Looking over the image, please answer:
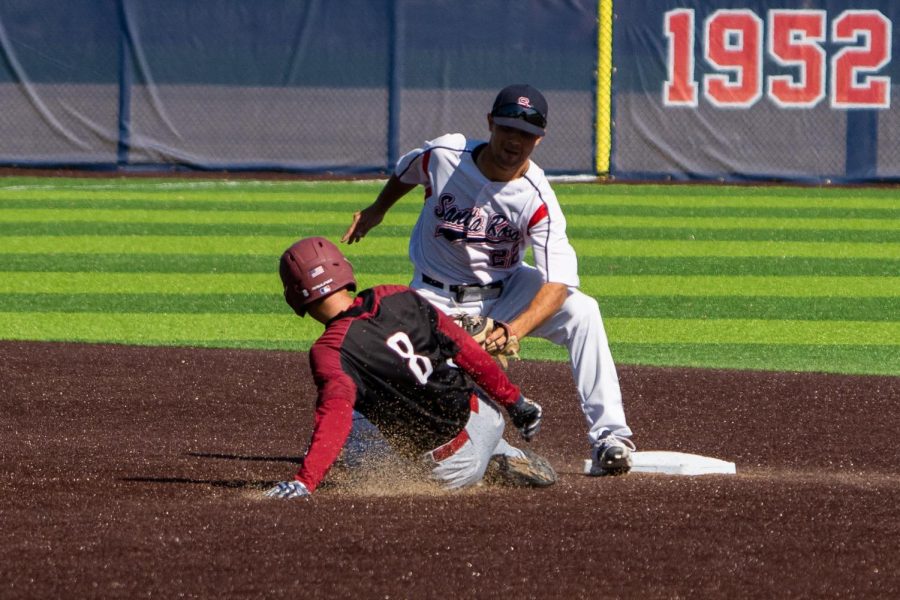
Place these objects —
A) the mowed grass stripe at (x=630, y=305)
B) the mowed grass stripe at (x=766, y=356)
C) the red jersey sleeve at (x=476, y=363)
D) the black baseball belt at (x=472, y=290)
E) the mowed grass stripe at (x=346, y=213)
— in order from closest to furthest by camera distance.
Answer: the red jersey sleeve at (x=476, y=363) → the black baseball belt at (x=472, y=290) → the mowed grass stripe at (x=766, y=356) → the mowed grass stripe at (x=630, y=305) → the mowed grass stripe at (x=346, y=213)

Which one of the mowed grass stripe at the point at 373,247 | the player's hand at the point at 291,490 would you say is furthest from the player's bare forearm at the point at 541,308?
the mowed grass stripe at the point at 373,247

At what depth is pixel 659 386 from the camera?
8.16 m

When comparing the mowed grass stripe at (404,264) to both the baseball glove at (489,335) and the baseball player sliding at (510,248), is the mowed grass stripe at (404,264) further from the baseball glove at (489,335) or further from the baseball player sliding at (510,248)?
the baseball glove at (489,335)

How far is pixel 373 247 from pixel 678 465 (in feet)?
25.8

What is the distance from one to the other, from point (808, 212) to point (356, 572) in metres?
12.7

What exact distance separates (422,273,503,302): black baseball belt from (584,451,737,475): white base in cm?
83

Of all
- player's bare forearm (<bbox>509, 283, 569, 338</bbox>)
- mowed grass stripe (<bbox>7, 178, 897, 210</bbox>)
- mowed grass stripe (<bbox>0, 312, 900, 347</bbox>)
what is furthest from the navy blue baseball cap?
mowed grass stripe (<bbox>7, 178, 897, 210</bbox>)

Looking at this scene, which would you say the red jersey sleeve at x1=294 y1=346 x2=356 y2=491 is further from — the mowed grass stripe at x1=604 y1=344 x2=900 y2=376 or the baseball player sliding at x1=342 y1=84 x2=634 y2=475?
the mowed grass stripe at x1=604 y1=344 x2=900 y2=376

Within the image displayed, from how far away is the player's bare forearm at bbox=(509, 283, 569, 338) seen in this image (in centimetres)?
575

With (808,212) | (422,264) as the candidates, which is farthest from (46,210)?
(422,264)

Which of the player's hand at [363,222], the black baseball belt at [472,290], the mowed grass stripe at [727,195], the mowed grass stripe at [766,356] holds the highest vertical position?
the player's hand at [363,222]

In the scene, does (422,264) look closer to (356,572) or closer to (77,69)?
(356,572)

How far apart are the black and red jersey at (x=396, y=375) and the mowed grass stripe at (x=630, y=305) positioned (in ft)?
17.6

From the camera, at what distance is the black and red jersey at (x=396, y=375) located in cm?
479
